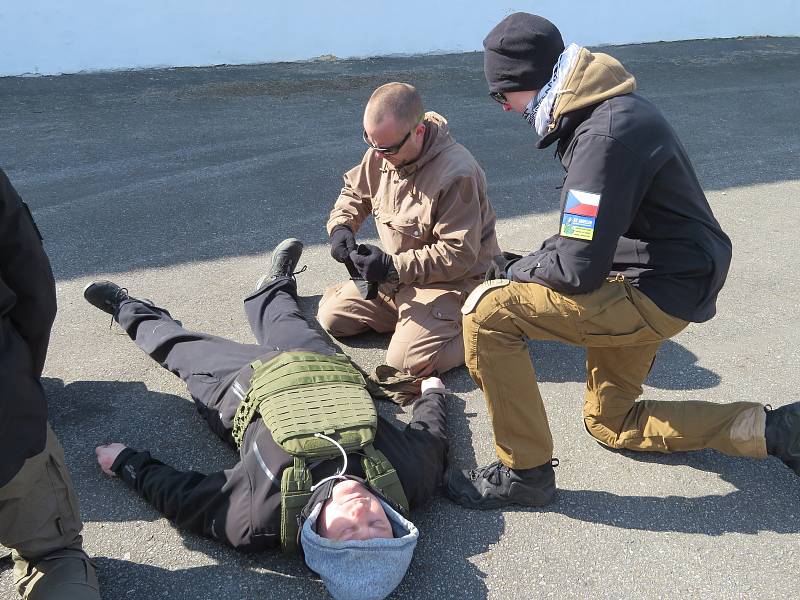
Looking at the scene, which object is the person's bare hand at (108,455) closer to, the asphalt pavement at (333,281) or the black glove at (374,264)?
the asphalt pavement at (333,281)

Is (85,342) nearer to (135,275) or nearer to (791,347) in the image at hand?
(135,275)

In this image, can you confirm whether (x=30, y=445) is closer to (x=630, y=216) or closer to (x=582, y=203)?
(x=582, y=203)

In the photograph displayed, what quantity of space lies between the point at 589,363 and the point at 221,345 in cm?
169

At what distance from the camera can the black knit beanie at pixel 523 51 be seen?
2.60 m

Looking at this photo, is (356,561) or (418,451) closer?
(356,561)

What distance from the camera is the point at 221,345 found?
12.0 feet

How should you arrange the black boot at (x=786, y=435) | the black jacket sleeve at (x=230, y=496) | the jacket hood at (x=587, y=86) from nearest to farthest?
the jacket hood at (x=587, y=86), the black jacket sleeve at (x=230, y=496), the black boot at (x=786, y=435)

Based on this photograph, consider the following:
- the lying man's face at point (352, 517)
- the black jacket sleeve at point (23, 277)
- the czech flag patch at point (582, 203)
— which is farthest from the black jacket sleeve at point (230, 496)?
the czech flag patch at point (582, 203)

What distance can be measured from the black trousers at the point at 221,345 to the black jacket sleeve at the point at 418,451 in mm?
655

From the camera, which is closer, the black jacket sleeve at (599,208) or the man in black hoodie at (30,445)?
the man in black hoodie at (30,445)

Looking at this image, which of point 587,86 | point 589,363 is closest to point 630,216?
point 587,86

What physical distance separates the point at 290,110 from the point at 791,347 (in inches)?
224

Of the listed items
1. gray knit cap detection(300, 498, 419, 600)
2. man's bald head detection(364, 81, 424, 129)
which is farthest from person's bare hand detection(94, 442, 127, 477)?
man's bald head detection(364, 81, 424, 129)

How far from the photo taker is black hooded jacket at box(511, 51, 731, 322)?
2.44 m
